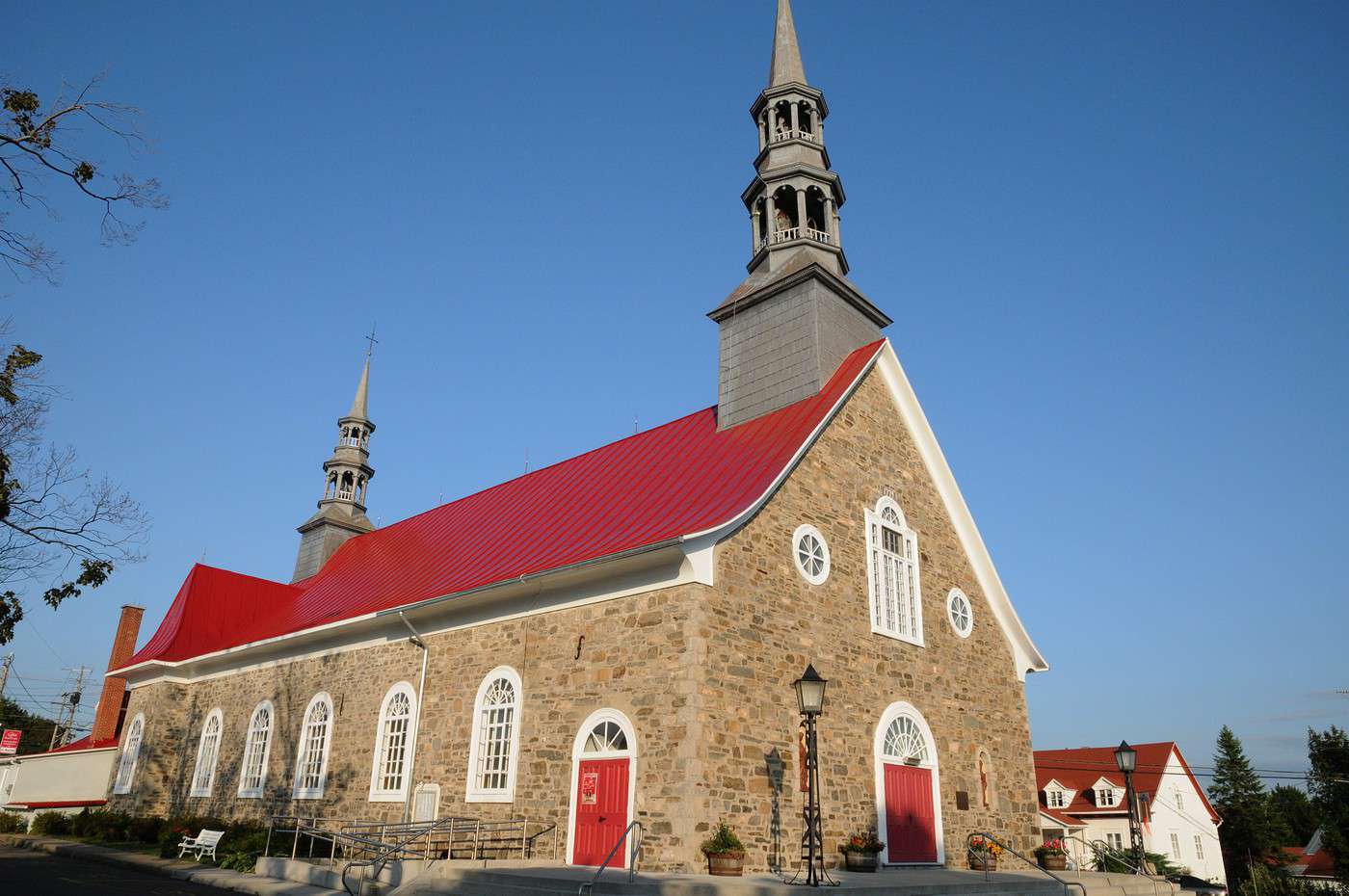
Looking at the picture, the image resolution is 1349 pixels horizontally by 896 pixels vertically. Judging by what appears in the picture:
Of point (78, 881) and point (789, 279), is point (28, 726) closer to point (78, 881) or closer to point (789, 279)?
point (78, 881)

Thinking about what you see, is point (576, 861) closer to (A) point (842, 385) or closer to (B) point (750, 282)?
(A) point (842, 385)

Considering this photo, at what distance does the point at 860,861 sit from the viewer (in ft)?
41.8

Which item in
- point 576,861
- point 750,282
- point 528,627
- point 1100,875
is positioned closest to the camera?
point 576,861

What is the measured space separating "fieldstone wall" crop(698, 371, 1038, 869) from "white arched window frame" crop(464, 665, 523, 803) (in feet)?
13.0

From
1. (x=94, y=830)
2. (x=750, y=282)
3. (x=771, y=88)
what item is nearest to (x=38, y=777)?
(x=94, y=830)

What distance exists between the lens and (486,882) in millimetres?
11000

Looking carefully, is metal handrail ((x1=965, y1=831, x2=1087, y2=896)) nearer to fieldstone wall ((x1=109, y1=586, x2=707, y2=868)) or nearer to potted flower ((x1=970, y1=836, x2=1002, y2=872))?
potted flower ((x1=970, y1=836, x2=1002, y2=872))

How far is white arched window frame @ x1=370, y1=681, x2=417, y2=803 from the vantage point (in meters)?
16.3

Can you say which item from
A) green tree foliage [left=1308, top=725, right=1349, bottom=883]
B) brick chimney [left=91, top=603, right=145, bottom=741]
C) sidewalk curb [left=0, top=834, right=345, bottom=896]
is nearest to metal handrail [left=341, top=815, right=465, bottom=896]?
sidewalk curb [left=0, top=834, right=345, bottom=896]

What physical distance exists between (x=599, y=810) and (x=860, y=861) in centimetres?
388

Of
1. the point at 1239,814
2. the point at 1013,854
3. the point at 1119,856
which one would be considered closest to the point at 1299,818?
the point at 1239,814

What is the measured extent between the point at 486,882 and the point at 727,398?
1048 centimetres

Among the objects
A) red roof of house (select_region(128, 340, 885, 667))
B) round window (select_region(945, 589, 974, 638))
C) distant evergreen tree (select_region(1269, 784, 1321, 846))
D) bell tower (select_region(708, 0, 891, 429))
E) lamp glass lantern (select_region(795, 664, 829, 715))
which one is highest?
bell tower (select_region(708, 0, 891, 429))

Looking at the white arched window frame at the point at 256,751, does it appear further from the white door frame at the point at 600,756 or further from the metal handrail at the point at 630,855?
the metal handrail at the point at 630,855
